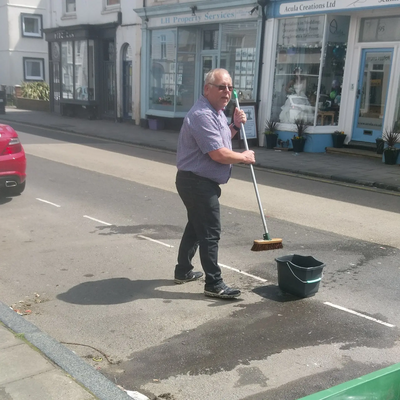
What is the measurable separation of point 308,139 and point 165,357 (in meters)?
12.2

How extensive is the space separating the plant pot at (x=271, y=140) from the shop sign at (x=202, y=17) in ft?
12.3

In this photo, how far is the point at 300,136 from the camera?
49.3 feet

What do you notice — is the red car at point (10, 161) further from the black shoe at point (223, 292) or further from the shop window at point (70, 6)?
the shop window at point (70, 6)

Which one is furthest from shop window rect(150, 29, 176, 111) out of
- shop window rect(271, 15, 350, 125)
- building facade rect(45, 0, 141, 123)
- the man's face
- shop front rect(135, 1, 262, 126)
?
the man's face

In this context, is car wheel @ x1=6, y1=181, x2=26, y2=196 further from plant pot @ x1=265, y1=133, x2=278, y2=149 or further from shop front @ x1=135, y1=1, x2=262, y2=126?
shop front @ x1=135, y1=1, x2=262, y2=126

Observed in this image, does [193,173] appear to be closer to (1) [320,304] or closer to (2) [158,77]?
(1) [320,304]

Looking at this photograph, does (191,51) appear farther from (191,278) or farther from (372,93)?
(191,278)

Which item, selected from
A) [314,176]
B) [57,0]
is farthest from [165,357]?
[57,0]

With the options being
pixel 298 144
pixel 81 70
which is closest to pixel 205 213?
pixel 298 144

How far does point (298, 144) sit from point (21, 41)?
27176 mm

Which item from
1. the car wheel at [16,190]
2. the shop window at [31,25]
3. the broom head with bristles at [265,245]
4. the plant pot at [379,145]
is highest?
the shop window at [31,25]

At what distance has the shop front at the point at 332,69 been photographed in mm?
13930

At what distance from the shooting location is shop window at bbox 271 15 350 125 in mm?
14625

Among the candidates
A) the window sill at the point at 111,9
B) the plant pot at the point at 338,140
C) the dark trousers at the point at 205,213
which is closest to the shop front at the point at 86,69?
the window sill at the point at 111,9
